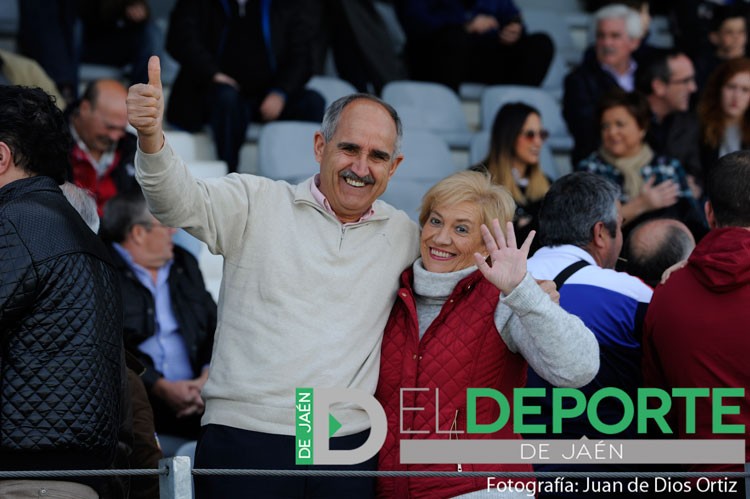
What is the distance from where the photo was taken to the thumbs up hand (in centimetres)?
254

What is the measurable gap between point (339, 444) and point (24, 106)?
1051mm

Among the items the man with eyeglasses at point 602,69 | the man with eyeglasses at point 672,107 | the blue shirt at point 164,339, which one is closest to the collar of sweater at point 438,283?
the blue shirt at point 164,339

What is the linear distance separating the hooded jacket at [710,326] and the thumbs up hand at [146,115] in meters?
1.40

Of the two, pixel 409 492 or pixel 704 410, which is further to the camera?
pixel 704 410

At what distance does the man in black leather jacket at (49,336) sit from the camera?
2.42 meters

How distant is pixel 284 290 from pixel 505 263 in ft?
1.72

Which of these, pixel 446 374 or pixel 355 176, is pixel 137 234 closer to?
pixel 355 176

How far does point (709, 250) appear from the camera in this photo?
3.00 m

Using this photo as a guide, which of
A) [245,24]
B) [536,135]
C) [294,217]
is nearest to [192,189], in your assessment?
[294,217]

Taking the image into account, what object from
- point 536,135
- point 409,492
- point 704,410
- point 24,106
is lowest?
point 409,492

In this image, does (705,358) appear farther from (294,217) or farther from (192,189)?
(192,189)

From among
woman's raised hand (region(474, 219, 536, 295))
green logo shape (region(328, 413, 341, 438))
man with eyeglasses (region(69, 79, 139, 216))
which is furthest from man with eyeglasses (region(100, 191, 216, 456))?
woman's raised hand (region(474, 219, 536, 295))

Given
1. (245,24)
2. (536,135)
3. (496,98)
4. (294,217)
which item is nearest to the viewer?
(294,217)

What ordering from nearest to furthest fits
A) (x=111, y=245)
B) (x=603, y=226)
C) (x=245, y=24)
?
(x=603, y=226), (x=111, y=245), (x=245, y=24)
